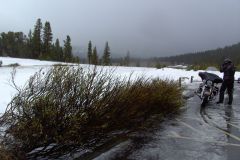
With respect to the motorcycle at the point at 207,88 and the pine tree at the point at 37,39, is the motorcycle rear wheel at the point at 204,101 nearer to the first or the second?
the motorcycle at the point at 207,88

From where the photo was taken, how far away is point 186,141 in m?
8.05

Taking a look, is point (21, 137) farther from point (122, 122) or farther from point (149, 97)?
point (149, 97)

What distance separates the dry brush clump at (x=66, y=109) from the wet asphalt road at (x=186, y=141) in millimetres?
575

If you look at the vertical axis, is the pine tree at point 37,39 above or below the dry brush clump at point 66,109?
above

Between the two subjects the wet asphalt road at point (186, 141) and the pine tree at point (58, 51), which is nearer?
the wet asphalt road at point (186, 141)

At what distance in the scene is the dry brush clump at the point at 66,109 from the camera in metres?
5.70

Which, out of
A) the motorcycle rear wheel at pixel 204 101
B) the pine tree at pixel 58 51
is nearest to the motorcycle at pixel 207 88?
the motorcycle rear wheel at pixel 204 101

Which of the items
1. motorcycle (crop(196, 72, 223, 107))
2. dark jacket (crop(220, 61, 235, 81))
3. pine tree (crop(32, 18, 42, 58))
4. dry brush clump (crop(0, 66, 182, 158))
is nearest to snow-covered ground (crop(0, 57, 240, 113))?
dry brush clump (crop(0, 66, 182, 158))

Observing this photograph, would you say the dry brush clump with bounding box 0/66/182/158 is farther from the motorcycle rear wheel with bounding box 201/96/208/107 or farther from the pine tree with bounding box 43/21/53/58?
the pine tree with bounding box 43/21/53/58

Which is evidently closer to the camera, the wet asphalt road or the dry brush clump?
the dry brush clump

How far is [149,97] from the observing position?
980 centimetres

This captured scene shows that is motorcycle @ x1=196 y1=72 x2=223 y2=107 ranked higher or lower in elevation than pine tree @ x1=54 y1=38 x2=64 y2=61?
lower

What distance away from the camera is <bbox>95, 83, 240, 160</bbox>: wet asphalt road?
22.4 feet

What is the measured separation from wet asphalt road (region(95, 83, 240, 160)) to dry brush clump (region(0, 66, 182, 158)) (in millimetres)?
575
